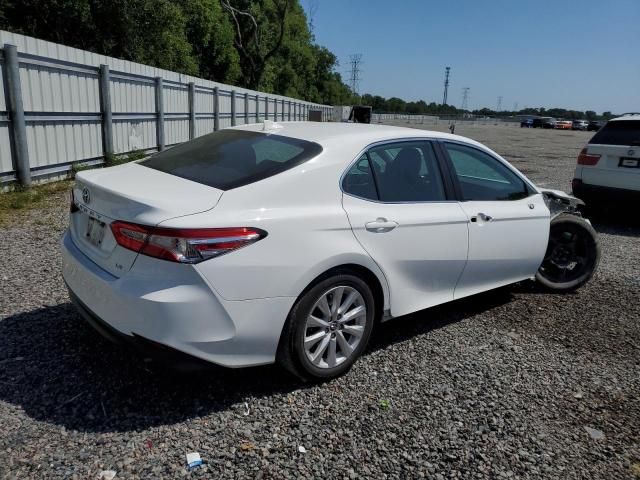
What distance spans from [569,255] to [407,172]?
98.6 inches

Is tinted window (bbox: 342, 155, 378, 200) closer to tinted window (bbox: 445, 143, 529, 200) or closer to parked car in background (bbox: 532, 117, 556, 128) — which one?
tinted window (bbox: 445, 143, 529, 200)

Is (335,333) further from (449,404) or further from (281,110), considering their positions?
(281,110)

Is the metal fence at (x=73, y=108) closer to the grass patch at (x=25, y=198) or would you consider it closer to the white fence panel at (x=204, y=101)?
the grass patch at (x=25, y=198)

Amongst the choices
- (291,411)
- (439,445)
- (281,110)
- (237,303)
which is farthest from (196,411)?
(281,110)

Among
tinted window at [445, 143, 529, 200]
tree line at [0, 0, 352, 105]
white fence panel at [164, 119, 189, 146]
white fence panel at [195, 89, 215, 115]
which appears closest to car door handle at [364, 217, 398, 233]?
tinted window at [445, 143, 529, 200]

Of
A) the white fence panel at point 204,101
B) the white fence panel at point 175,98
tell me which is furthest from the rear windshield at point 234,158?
the white fence panel at point 204,101

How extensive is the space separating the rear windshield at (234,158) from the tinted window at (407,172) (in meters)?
0.49

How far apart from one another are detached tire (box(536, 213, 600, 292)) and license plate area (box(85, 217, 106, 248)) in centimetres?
396

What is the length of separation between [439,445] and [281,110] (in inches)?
1107

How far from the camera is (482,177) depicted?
4.30 meters

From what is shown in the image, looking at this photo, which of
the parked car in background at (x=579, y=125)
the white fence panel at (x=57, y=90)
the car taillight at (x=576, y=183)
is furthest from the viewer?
the parked car in background at (x=579, y=125)

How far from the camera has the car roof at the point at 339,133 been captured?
3.36 metres

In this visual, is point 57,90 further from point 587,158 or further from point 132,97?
point 587,158

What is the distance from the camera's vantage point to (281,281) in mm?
2703
